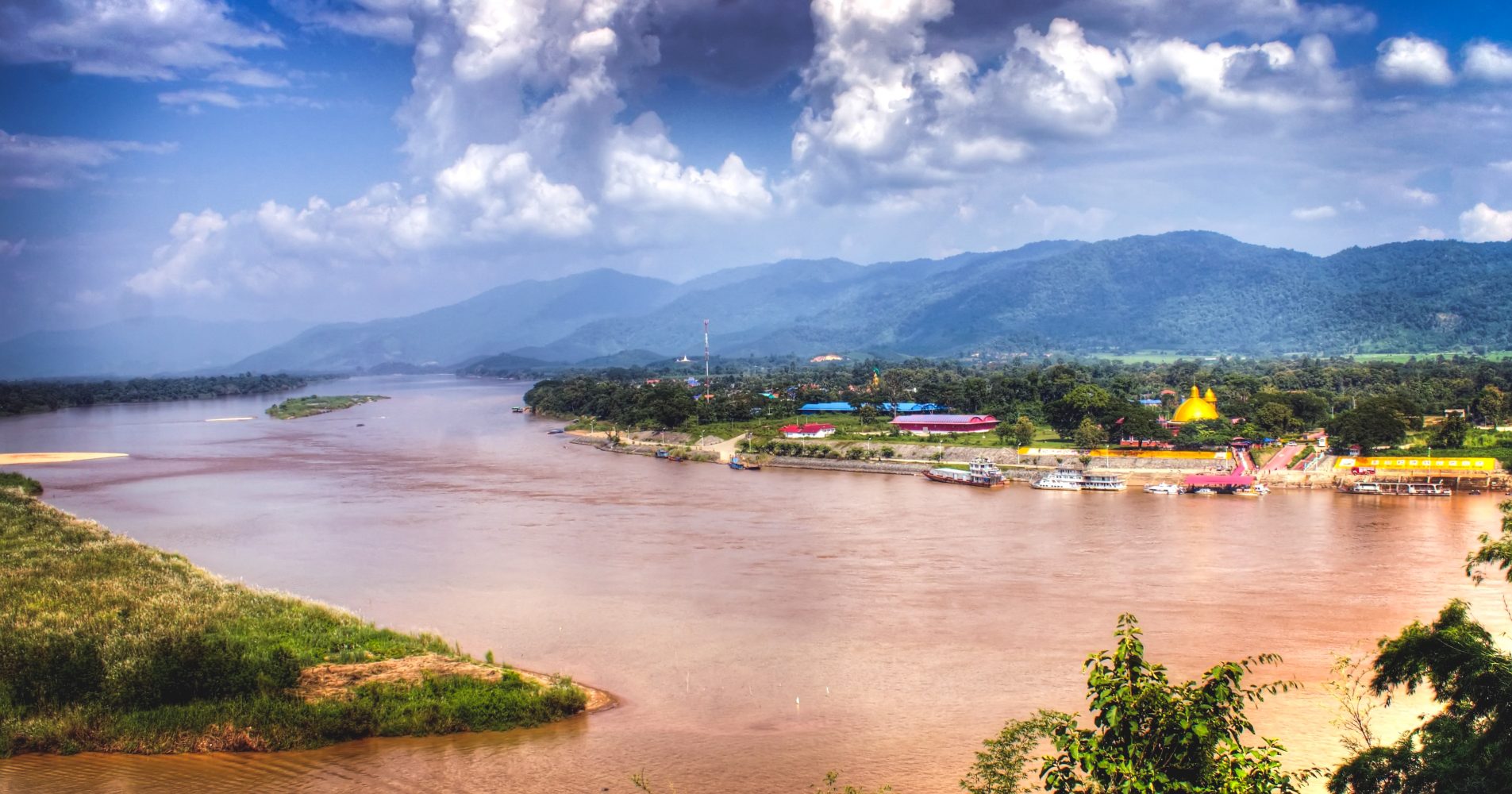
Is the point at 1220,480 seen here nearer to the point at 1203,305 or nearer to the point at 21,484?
the point at 21,484

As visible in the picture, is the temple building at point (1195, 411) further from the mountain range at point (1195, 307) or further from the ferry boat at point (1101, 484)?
the mountain range at point (1195, 307)

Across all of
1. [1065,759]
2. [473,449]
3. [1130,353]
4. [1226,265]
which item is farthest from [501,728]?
[1226,265]

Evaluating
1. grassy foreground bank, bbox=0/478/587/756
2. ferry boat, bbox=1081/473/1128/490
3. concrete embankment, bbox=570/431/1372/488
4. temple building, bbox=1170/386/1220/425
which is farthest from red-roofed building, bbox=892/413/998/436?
grassy foreground bank, bbox=0/478/587/756

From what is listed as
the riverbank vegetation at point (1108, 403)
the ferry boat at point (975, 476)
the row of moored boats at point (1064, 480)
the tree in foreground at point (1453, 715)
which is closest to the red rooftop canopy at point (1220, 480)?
the row of moored boats at point (1064, 480)

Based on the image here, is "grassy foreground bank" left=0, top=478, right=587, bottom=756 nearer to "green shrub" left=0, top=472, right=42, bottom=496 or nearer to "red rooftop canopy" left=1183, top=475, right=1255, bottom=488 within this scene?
"green shrub" left=0, top=472, right=42, bottom=496

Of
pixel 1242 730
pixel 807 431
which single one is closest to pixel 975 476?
pixel 807 431

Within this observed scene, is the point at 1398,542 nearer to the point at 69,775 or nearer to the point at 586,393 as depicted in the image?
the point at 69,775
